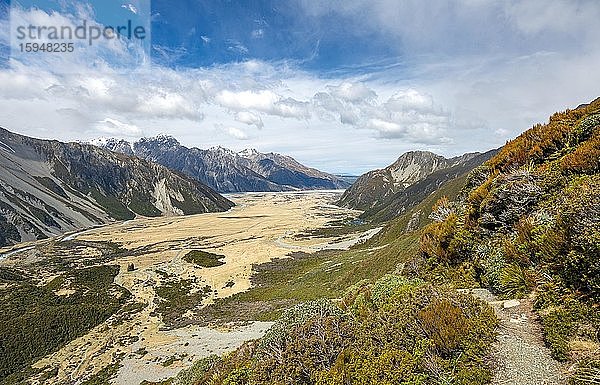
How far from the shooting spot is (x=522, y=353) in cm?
768

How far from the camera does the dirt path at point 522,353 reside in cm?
689

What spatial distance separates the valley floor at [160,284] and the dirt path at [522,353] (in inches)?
1176

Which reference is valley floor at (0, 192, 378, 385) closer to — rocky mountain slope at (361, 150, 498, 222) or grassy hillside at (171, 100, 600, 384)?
grassy hillside at (171, 100, 600, 384)

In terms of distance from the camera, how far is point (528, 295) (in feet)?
33.3

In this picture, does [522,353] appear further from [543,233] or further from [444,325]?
[543,233]

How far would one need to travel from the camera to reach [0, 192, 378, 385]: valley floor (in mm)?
34000

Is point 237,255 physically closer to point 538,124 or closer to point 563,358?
point 538,124

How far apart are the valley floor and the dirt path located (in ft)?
98.0

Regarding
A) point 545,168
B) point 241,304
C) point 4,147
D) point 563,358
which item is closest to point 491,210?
point 545,168

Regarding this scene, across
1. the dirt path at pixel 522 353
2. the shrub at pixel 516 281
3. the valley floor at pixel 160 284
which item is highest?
the shrub at pixel 516 281

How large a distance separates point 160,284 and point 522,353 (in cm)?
6842

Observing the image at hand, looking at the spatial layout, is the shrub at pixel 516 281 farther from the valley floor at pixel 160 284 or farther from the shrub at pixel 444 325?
the valley floor at pixel 160 284

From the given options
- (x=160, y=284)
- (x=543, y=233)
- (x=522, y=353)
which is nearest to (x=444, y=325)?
(x=522, y=353)

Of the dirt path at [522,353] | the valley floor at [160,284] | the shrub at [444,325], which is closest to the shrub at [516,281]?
the dirt path at [522,353]
